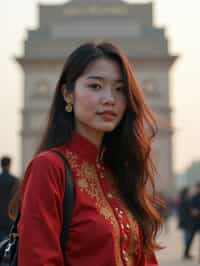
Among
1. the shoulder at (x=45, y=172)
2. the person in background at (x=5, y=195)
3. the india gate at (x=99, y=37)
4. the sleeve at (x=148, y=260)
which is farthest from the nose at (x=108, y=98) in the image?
the india gate at (x=99, y=37)

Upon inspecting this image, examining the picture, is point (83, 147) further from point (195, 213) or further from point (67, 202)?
point (195, 213)

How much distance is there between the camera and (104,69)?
3.27 m

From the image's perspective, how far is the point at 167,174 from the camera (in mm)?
50531

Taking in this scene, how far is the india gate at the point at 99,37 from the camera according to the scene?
50.9 meters

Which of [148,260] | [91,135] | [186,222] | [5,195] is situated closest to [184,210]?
[186,222]

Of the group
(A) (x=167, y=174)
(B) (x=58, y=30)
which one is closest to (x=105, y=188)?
(A) (x=167, y=174)

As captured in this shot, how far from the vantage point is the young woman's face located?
3219 millimetres

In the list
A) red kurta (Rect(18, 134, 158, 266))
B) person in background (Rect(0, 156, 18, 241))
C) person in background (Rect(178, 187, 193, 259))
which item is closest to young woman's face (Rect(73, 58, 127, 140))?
red kurta (Rect(18, 134, 158, 266))

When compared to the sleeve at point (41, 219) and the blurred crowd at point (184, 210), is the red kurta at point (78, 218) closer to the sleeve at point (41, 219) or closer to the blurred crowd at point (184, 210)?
the sleeve at point (41, 219)

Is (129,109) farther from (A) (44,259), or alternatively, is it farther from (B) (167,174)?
(B) (167,174)

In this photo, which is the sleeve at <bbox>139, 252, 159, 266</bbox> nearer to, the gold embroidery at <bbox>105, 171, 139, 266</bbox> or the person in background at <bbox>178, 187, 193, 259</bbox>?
the gold embroidery at <bbox>105, 171, 139, 266</bbox>

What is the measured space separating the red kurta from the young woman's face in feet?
0.36

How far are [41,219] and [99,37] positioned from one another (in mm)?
48873

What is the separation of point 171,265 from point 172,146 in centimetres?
3720
